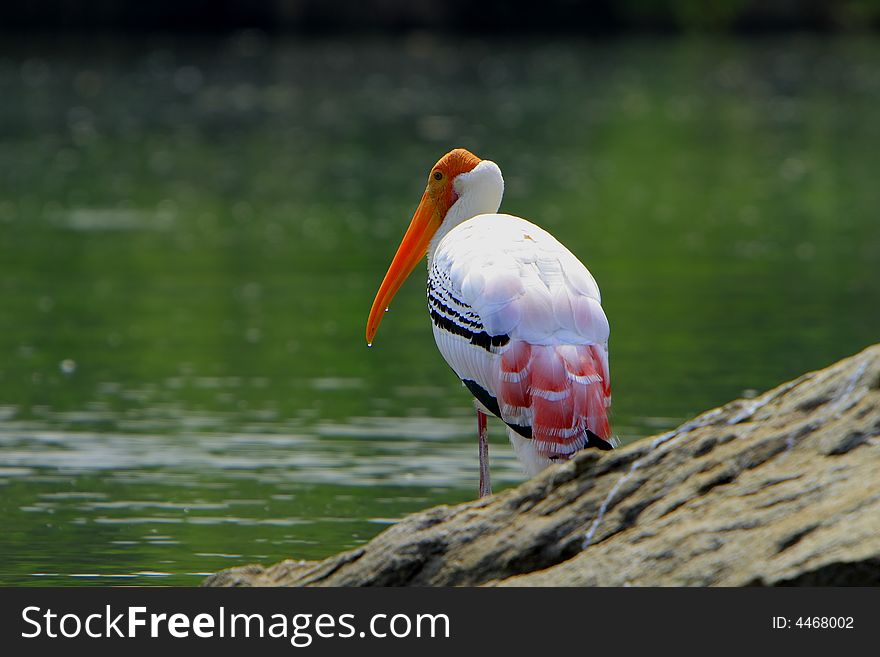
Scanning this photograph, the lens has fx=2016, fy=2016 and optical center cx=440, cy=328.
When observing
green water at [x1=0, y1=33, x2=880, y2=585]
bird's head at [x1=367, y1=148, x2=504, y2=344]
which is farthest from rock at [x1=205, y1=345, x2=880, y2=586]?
bird's head at [x1=367, y1=148, x2=504, y2=344]

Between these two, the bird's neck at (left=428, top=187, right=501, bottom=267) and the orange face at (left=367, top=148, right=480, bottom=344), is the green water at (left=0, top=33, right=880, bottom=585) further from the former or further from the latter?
the bird's neck at (left=428, top=187, right=501, bottom=267)

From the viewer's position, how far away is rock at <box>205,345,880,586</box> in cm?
610

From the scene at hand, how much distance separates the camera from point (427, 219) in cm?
934

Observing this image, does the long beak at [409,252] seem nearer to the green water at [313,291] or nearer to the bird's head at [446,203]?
the bird's head at [446,203]

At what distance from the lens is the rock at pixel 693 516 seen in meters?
6.10

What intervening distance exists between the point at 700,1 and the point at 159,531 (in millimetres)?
72792

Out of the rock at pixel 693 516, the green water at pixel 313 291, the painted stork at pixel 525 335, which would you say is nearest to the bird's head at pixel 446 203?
the painted stork at pixel 525 335

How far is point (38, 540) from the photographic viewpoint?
31.1 feet

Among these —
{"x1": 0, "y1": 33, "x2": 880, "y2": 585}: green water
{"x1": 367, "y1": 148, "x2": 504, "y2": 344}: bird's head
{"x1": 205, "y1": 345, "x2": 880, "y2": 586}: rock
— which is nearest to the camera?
{"x1": 205, "y1": 345, "x2": 880, "y2": 586}: rock

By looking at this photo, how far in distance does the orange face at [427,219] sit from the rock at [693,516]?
7.02 ft

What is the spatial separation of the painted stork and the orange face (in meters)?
0.68

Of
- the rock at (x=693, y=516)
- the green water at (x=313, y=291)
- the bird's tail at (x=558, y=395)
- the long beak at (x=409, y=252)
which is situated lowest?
the rock at (x=693, y=516)

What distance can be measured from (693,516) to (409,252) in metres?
3.22
